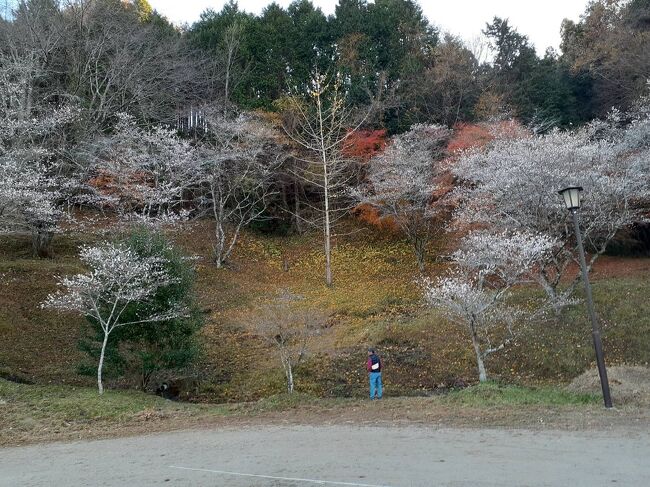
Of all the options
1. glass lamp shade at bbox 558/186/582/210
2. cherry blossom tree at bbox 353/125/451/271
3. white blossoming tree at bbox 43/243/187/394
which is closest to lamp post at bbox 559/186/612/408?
glass lamp shade at bbox 558/186/582/210

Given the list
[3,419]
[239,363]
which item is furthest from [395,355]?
[3,419]

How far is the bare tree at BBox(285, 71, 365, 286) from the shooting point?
93.6 ft

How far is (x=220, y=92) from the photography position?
32.9m

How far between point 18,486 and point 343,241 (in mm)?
25702

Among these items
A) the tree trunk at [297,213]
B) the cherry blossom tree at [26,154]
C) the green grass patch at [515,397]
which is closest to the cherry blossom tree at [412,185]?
the tree trunk at [297,213]

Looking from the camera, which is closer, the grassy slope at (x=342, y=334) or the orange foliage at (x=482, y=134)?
the grassy slope at (x=342, y=334)

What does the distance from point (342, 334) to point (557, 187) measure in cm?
872

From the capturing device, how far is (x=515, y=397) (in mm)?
10945

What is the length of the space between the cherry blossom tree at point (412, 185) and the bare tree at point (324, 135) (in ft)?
5.81

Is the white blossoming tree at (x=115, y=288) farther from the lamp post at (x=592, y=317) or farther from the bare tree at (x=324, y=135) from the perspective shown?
the bare tree at (x=324, y=135)

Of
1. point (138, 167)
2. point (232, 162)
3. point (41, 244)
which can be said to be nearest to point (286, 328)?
point (138, 167)

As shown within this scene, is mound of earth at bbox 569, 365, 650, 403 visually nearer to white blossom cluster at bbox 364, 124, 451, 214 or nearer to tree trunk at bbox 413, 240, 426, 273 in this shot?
tree trunk at bbox 413, 240, 426, 273

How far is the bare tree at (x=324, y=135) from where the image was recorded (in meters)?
28.5

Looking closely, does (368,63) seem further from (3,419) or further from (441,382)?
(3,419)
